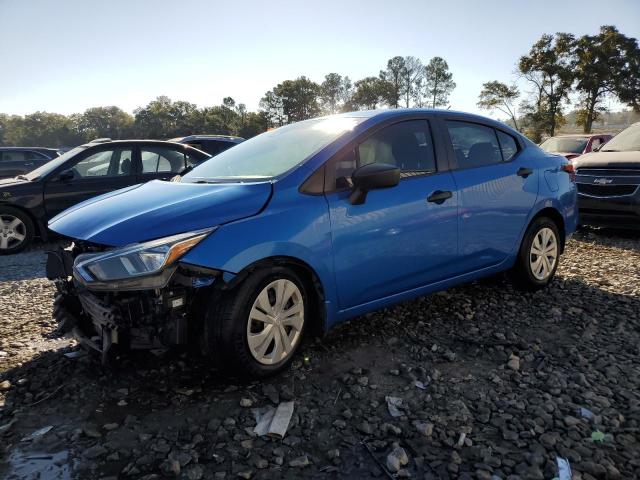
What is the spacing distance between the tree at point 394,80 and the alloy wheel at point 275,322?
242ft

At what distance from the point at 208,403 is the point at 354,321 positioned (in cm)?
149

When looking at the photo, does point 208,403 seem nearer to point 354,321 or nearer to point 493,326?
point 354,321

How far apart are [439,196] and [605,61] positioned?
3768 cm

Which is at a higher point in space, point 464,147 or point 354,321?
point 464,147

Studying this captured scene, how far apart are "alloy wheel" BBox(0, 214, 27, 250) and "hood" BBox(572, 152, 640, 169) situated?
8.37 m

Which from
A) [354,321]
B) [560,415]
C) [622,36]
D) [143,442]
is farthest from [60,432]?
[622,36]

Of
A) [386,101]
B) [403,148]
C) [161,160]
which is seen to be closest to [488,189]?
[403,148]

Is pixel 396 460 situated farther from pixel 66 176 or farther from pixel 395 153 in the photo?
pixel 66 176

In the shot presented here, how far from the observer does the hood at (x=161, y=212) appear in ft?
8.36

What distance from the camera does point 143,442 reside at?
2309mm

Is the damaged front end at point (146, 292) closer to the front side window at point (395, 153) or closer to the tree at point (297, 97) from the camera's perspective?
the front side window at point (395, 153)

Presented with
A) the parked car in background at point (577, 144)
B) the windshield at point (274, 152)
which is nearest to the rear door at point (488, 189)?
the windshield at point (274, 152)

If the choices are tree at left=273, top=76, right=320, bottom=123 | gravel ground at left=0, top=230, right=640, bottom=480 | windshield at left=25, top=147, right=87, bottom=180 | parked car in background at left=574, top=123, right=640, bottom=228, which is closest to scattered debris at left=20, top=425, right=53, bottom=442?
gravel ground at left=0, top=230, right=640, bottom=480

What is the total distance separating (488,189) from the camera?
12.6ft
